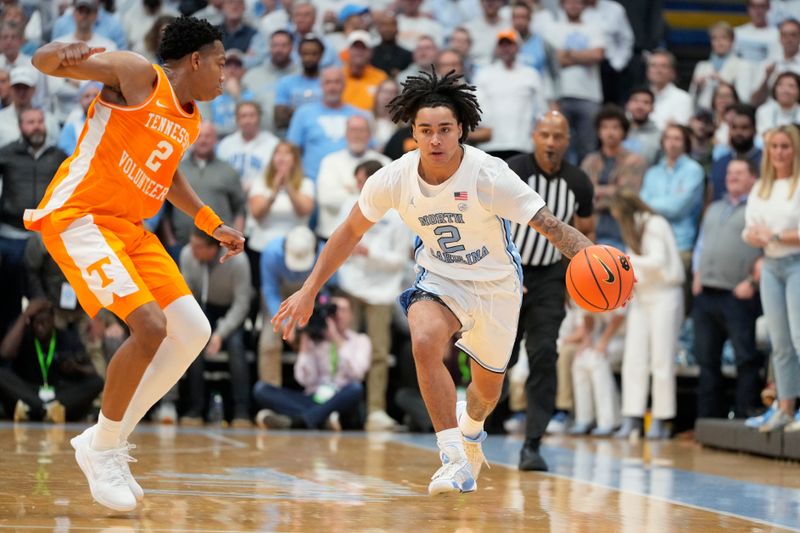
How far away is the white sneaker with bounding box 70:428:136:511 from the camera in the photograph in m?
5.77

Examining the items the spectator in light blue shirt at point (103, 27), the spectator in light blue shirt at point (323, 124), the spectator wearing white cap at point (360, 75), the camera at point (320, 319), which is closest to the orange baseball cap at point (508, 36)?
the spectator wearing white cap at point (360, 75)

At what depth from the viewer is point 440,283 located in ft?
22.7

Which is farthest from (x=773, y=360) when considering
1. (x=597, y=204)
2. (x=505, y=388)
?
(x=597, y=204)

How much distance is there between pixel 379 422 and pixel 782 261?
14.4 ft

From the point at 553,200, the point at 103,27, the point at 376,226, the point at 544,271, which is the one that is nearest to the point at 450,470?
the point at 544,271

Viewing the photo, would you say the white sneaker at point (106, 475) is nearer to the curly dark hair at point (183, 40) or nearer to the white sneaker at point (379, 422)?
the curly dark hair at point (183, 40)

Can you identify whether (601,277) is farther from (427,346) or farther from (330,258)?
(330,258)

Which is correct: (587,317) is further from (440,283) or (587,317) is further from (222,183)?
(440,283)

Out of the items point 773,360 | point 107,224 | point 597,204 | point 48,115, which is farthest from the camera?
point 48,115

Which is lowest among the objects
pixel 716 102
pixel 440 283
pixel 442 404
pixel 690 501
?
pixel 690 501

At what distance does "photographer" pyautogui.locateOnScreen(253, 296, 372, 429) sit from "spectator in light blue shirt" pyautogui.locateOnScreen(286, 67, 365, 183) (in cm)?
195

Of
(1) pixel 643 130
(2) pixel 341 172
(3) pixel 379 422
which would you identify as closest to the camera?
(3) pixel 379 422

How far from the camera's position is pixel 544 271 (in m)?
8.88

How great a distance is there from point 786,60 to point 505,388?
Result: 5931 mm
